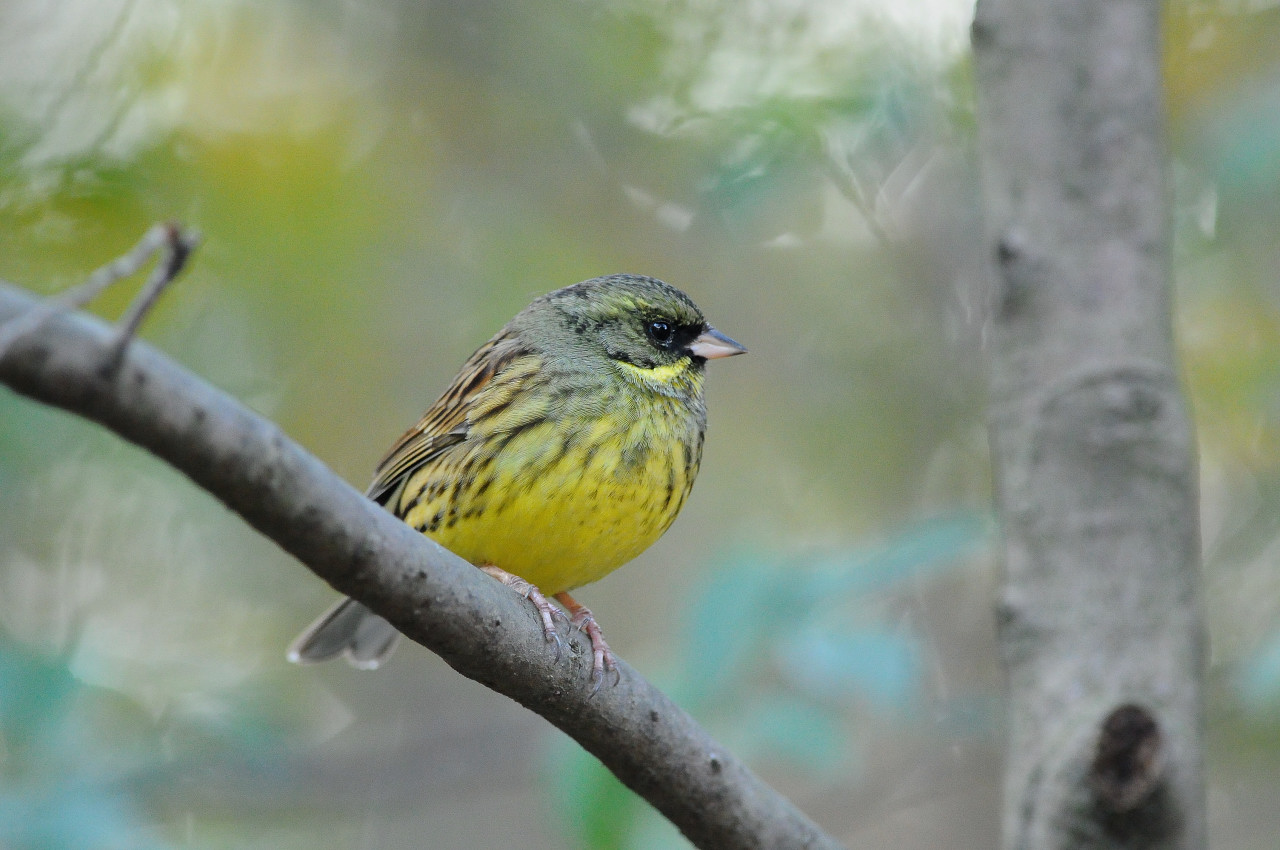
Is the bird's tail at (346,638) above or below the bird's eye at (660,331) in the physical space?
below

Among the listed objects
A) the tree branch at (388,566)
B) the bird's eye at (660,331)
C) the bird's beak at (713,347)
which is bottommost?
the tree branch at (388,566)

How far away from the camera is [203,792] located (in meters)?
6.73

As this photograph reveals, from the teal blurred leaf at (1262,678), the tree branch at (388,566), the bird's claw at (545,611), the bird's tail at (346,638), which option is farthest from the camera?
the bird's tail at (346,638)

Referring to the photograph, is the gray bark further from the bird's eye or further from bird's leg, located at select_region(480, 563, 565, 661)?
the bird's eye

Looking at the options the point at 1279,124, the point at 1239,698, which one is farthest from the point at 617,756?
the point at 1279,124

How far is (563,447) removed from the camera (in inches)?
170

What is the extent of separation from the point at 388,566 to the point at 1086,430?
1.92m

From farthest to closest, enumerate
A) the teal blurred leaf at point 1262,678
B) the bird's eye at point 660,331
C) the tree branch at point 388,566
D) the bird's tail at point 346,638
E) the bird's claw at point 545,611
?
the bird's tail at point 346,638 < the bird's eye at point 660,331 < the teal blurred leaf at point 1262,678 < the bird's claw at point 545,611 < the tree branch at point 388,566

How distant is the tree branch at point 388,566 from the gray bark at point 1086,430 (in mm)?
769

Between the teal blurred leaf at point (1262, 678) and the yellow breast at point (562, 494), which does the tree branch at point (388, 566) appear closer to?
the yellow breast at point (562, 494)

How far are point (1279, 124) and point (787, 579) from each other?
8.08 ft

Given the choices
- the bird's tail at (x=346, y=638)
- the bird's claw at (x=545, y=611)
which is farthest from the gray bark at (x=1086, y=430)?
the bird's tail at (x=346, y=638)

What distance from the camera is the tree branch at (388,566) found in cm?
169

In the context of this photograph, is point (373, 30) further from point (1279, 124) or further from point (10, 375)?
point (10, 375)
